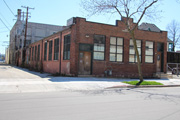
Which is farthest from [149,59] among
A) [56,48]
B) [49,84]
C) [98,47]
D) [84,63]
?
[49,84]

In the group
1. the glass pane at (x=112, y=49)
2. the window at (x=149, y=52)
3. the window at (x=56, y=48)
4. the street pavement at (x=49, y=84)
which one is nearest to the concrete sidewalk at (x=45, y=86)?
the street pavement at (x=49, y=84)

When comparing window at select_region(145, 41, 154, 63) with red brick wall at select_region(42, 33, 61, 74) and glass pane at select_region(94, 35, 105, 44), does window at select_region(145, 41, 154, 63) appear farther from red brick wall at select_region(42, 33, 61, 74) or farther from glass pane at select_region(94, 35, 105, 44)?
red brick wall at select_region(42, 33, 61, 74)

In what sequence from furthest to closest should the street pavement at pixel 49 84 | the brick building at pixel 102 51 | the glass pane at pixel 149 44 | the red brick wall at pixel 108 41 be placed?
1. the glass pane at pixel 149 44
2. the brick building at pixel 102 51
3. the red brick wall at pixel 108 41
4. the street pavement at pixel 49 84

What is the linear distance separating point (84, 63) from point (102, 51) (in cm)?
238

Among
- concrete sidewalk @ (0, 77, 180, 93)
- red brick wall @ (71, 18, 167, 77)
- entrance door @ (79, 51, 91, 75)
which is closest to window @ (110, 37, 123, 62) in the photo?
red brick wall @ (71, 18, 167, 77)

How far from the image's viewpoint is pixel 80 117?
551cm

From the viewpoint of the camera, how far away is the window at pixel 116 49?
65.7 ft

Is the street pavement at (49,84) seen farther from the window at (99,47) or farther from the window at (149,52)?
the window at (149,52)

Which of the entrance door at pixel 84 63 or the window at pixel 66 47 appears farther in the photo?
the window at pixel 66 47

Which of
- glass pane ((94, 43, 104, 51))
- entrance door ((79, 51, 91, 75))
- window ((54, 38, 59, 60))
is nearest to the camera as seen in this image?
entrance door ((79, 51, 91, 75))

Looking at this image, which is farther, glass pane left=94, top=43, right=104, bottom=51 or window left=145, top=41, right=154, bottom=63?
window left=145, top=41, right=154, bottom=63

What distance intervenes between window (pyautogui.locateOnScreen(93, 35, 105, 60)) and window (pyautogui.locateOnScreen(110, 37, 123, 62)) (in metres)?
1.15

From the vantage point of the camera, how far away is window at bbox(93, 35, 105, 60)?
62.3 ft

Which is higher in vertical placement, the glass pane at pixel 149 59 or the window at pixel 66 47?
the window at pixel 66 47
